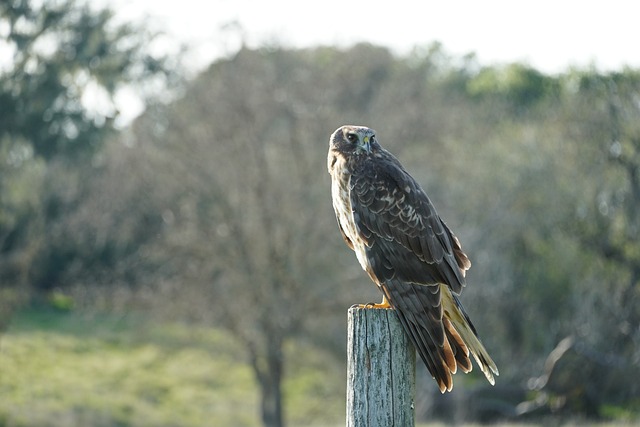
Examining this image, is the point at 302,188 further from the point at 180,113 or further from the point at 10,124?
A: the point at 10,124

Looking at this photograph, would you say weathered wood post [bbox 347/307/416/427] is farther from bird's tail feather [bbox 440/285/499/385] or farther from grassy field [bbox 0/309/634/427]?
grassy field [bbox 0/309/634/427]

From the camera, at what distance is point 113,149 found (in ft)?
77.6

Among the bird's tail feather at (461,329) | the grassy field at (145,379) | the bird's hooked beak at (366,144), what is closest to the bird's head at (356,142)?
the bird's hooked beak at (366,144)

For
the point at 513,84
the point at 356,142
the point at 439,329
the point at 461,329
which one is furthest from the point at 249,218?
the point at 513,84

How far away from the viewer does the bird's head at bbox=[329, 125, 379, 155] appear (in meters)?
6.61

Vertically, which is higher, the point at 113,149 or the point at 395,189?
the point at 113,149

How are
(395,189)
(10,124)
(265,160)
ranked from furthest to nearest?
(10,124), (265,160), (395,189)

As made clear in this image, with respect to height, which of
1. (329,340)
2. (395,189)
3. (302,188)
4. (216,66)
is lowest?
(395,189)

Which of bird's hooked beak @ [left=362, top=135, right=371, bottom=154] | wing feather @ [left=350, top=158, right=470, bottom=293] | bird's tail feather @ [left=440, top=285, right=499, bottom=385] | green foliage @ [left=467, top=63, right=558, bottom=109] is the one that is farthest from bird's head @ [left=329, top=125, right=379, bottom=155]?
green foliage @ [left=467, top=63, right=558, bottom=109]

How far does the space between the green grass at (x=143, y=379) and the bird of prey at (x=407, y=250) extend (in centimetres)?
1317

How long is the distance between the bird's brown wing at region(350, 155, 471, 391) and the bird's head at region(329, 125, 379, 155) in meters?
0.18

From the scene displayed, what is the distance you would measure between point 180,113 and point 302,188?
3057 millimetres

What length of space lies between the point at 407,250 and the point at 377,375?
156 centimetres

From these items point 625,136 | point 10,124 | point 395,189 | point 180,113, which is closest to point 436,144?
point 625,136
